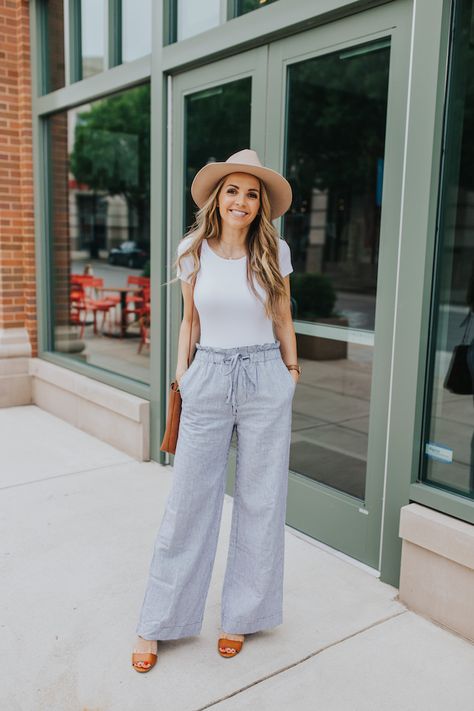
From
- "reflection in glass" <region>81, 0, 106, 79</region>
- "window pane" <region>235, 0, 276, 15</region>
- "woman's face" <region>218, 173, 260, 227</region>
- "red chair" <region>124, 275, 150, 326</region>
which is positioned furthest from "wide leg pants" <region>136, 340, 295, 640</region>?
"red chair" <region>124, 275, 150, 326</region>

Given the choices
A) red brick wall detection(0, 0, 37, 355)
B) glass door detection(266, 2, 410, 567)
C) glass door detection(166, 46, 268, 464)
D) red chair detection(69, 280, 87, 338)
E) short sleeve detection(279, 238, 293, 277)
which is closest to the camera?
short sleeve detection(279, 238, 293, 277)

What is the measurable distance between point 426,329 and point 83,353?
4.63 meters

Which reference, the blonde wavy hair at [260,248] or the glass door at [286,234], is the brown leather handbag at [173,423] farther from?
the glass door at [286,234]

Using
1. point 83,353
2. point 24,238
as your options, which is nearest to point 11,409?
point 83,353

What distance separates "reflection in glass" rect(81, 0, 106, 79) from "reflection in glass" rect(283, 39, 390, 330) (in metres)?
6.20

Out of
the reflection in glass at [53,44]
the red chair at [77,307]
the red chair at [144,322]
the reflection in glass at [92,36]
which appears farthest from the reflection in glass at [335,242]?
the red chair at [77,307]

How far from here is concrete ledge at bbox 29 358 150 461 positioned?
5.25 metres

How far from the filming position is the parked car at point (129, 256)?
18.9m

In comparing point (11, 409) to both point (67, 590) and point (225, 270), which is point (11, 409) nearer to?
point (67, 590)

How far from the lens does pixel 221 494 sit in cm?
277

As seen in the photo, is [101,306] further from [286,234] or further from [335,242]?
[335,242]

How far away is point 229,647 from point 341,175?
A: 20.3 metres

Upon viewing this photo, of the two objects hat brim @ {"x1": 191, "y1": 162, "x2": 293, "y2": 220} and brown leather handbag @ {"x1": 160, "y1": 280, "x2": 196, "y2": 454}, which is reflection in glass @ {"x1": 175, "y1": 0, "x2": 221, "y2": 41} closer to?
hat brim @ {"x1": 191, "y1": 162, "x2": 293, "y2": 220}

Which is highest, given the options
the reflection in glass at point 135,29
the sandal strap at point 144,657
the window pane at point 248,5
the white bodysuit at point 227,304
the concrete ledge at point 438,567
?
the reflection in glass at point 135,29
